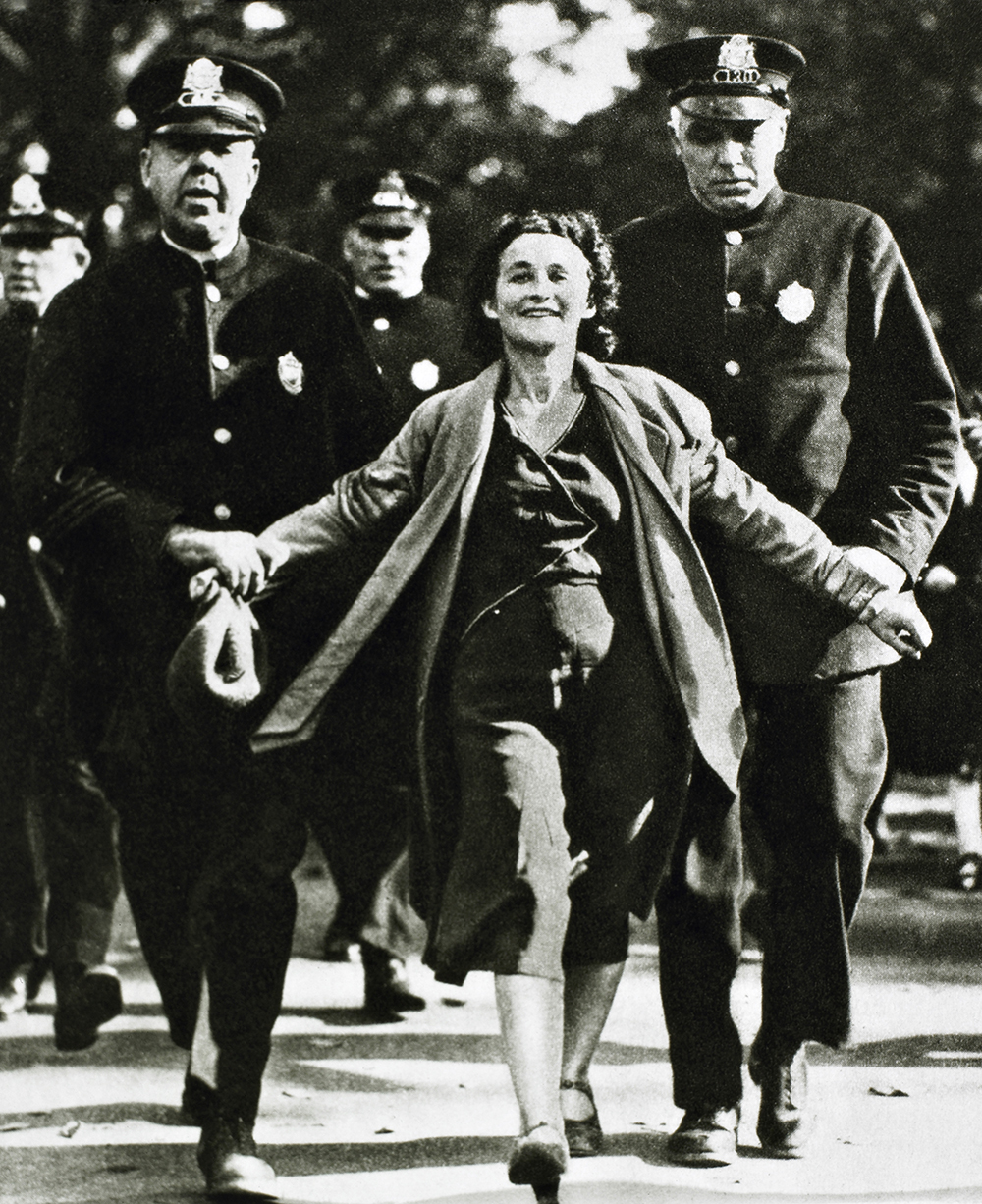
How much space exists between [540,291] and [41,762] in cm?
198

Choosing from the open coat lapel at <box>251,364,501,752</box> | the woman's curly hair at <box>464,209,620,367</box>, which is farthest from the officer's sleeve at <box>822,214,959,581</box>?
the open coat lapel at <box>251,364,501,752</box>

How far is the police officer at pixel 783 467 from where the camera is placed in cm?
452

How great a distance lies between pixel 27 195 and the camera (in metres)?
5.29

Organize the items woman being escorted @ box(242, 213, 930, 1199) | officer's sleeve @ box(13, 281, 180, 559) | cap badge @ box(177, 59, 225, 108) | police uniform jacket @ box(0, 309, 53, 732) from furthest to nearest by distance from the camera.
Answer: police uniform jacket @ box(0, 309, 53, 732), cap badge @ box(177, 59, 225, 108), officer's sleeve @ box(13, 281, 180, 559), woman being escorted @ box(242, 213, 930, 1199)

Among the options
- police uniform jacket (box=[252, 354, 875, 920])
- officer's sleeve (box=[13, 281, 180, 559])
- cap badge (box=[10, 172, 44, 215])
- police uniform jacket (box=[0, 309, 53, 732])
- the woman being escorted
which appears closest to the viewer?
the woman being escorted

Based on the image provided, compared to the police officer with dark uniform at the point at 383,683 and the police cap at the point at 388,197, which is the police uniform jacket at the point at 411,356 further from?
the police cap at the point at 388,197

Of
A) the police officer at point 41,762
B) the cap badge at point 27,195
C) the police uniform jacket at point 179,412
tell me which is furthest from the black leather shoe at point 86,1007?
the cap badge at point 27,195

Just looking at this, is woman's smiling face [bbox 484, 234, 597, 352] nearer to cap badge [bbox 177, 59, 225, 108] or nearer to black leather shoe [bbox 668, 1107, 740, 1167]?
cap badge [bbox 177, 59, 225, 108]

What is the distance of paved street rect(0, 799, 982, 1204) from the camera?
438cm

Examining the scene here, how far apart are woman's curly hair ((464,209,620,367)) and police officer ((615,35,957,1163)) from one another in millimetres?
89

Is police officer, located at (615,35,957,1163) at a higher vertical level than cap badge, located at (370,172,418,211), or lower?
lower

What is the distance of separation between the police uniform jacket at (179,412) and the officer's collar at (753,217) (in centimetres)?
94

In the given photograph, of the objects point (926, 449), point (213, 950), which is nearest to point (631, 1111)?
point (213, 950)

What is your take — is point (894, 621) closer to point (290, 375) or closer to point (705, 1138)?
point (705, 1138)
